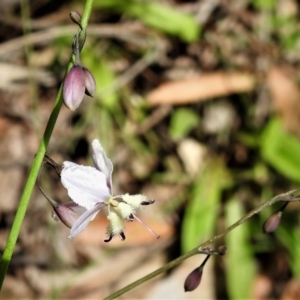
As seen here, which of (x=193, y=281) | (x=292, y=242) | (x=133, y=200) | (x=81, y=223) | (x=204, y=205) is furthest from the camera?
(x=204, y=205)

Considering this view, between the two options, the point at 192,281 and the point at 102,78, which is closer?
the point at 192,281

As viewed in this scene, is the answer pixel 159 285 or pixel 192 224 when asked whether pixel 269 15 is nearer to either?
pixel 192 224

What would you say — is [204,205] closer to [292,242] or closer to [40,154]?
[292,242]

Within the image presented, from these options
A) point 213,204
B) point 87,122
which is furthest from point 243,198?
point 87,122

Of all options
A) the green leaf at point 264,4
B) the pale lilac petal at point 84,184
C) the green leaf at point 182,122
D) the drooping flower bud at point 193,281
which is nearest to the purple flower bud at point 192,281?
the drooping flower bud at point 193,281

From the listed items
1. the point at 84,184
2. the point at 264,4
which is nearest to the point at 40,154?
the point at 84,184

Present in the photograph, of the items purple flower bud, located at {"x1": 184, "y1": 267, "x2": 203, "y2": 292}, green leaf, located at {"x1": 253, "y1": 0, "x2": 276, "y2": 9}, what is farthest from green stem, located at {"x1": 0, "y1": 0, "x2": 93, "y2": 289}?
green leaf, located at {"x1": 253, "y1": 0, "x2": 276, "y2": 9}
